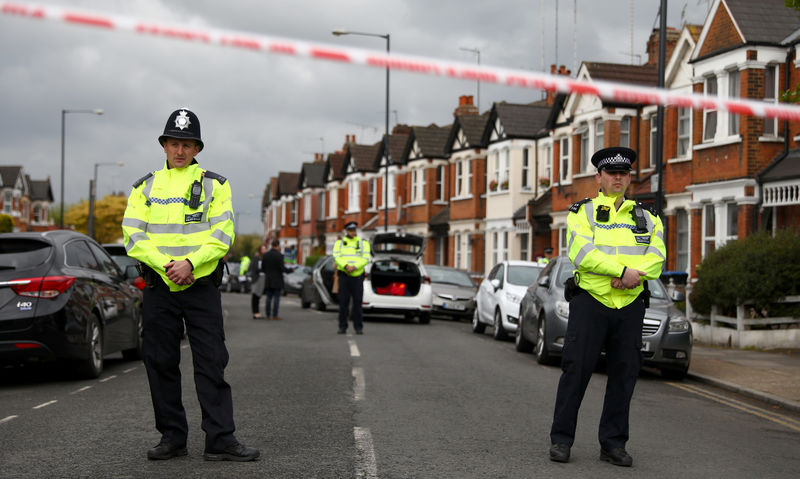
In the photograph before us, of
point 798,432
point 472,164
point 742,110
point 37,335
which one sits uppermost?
point 472,164

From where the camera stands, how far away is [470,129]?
146 ft

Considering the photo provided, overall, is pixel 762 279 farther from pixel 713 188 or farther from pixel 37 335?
pixel 37 335

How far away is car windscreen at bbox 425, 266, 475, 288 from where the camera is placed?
83.9ft

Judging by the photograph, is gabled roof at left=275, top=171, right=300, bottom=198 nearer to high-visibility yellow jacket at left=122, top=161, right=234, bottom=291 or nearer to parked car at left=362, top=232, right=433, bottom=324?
parked car at left=362, top=232, right=433, bottom=324

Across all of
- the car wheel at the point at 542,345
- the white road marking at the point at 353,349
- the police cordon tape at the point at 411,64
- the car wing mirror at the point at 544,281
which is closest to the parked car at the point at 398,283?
the white road marking at the point at 353,349

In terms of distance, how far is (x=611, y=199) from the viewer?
6613mm

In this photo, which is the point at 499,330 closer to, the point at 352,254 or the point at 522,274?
the point at 522,274

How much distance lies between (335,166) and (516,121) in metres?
30.1

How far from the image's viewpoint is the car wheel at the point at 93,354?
10180 mm

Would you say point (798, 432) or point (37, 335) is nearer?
point (798, 432)

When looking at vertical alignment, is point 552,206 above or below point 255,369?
above

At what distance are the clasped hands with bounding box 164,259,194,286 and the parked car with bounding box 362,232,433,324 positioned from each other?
15922 millimetres

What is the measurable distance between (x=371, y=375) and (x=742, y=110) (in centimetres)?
741

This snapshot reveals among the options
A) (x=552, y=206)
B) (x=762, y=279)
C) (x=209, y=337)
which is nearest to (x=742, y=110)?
(x=209, y=337)
